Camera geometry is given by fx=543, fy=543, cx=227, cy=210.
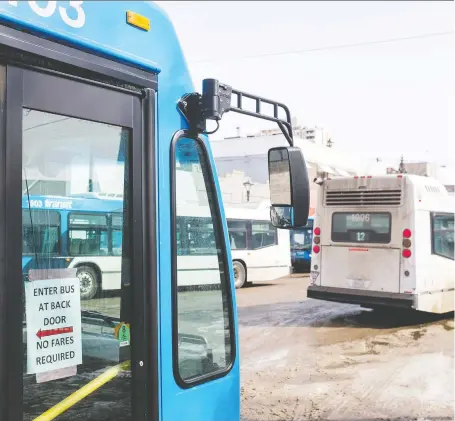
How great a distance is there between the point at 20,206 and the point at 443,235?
34.2 ft

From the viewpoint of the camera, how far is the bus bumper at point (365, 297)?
32.9 feet

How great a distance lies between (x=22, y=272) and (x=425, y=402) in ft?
17.5

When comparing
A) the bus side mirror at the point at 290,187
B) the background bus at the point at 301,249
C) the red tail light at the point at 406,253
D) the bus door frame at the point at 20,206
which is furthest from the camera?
the background bus at the point at 301,249

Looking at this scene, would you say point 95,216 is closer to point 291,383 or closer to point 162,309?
point 162,309

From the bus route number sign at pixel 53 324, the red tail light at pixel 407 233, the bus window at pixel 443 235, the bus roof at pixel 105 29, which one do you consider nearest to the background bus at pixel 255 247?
the bus window at pixel 443 235

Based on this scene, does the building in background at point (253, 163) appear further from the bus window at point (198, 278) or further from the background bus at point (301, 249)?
the bus window at point (198, 278)

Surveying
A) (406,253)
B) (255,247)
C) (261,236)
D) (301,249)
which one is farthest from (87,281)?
(301,249)

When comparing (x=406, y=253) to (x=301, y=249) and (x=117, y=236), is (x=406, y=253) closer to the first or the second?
(x=117, y=236)

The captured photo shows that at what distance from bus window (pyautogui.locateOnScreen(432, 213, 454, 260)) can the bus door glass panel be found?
9593mm

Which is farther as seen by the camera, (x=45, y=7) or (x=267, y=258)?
(x=267, y=258)

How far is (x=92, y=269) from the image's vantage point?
211 cm

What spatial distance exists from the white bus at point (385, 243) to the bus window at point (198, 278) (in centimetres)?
820

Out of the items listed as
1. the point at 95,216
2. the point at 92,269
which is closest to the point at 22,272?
the point at 92,269

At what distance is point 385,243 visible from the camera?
10.5 meters
